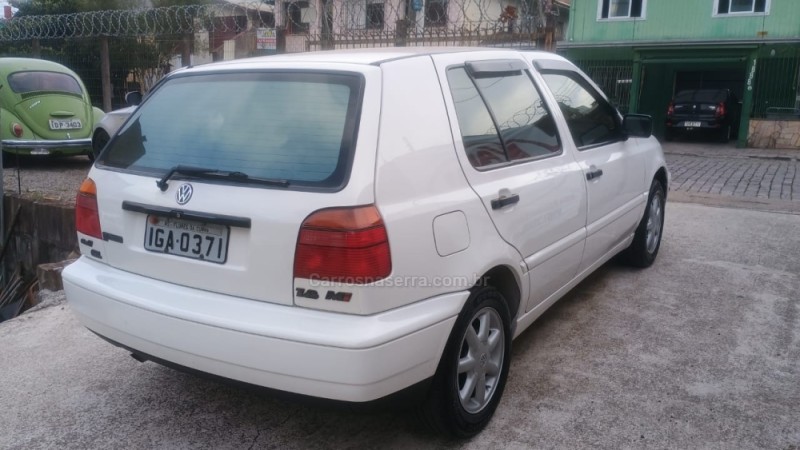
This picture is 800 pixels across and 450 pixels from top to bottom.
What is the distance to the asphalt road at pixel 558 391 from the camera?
113 inches

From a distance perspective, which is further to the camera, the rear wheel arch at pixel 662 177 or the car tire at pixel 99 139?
the car tire at pixel 99 139

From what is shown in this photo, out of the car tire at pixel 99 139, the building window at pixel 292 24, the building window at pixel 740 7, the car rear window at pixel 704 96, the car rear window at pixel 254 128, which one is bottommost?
the car tire at pixel 99 139

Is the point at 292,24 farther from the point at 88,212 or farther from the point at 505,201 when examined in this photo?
the point at 505,201

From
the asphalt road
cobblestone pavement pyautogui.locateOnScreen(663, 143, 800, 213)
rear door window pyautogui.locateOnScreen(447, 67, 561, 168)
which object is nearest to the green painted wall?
cobblestone pavement pyautogui.locateOnScreen(663, 143, 800, 213)

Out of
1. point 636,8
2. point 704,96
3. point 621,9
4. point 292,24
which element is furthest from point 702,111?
point 292,24

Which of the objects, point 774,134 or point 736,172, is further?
point 774,134

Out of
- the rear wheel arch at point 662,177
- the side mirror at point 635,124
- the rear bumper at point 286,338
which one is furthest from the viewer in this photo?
the rear wheel arch at point 662,177

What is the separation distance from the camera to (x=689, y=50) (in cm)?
1956

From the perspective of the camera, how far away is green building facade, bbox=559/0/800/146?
1847 cm

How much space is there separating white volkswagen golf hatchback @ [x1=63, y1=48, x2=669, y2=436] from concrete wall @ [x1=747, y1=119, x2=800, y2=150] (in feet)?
55.0

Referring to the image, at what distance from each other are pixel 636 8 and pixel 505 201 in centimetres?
2046

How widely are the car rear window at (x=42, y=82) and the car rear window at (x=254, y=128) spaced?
8962 millimetres

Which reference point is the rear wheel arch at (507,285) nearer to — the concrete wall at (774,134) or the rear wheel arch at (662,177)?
the rear wheel arch at (662,177)

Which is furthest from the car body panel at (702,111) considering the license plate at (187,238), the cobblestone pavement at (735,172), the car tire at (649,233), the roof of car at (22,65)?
the license plate at (187,238)
